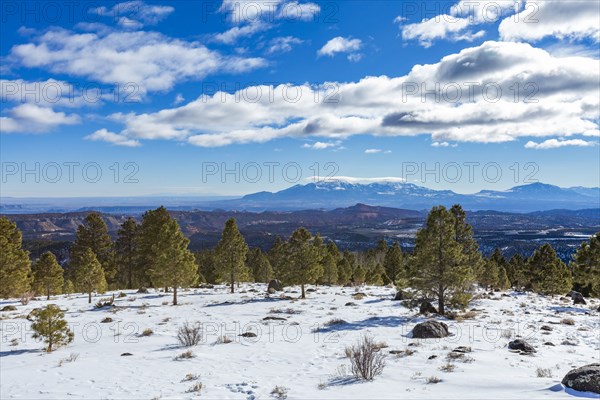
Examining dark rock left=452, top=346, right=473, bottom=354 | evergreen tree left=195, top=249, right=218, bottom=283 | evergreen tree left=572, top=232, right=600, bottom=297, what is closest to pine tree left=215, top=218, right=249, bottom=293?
evergreen tree left=195, top=249, right=218, bottom=283

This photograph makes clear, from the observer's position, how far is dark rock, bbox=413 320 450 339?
773 inches

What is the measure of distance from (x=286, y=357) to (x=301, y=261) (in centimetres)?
2264

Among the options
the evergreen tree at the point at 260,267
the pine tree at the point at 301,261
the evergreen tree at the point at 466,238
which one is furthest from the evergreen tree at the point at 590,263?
the evergreen tree at the point at 260,267

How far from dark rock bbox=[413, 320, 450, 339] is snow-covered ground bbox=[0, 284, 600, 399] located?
523 mm

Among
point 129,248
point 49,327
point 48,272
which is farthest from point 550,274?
point 48,272

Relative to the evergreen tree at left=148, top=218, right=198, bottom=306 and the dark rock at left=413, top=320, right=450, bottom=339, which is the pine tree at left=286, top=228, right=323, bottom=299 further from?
the dark rock at left=413, top=320, right=450, bottom=339

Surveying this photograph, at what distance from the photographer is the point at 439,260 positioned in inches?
1069

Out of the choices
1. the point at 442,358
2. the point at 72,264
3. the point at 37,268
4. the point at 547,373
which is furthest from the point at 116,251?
the point at 547,373

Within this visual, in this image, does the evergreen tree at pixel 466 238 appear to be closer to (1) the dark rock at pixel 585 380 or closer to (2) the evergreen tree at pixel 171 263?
(2) the evergreen tree at pixel 171 263

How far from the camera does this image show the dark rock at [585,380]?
1040 centimetres

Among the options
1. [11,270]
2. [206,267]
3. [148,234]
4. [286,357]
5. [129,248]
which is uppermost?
[148,234]

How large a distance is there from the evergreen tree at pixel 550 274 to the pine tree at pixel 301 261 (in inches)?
1280

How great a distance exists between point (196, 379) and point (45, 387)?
4.82 m

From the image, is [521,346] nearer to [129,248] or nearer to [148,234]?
[148,234]
